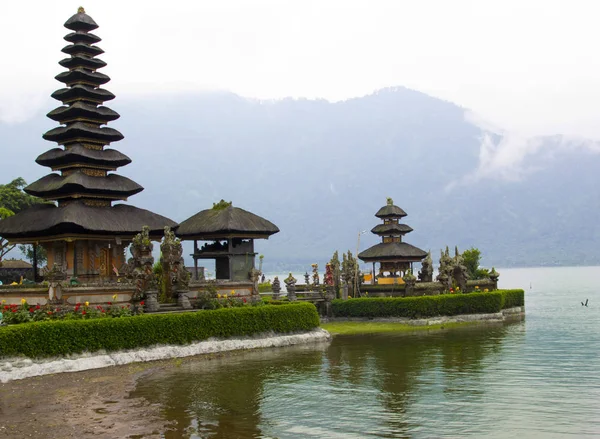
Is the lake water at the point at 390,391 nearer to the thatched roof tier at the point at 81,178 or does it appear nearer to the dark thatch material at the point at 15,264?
the thatched roof tier at the point at 81,178

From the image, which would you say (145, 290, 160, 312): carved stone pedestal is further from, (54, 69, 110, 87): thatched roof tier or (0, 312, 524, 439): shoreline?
(54, 69, 110, 87): thatched roof tier

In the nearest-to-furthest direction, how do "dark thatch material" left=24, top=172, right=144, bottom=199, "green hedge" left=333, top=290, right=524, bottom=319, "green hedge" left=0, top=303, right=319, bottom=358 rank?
"green hedge" left=0, top=303, right=319, bottom=358 → "dark thatch material" left=24, top=172, right=144, bottom=199 → "green hedge" left=333, top=290, right=524, bottom=319

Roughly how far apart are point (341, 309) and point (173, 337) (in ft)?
71.3

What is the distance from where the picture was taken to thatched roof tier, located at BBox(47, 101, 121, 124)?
143 ft

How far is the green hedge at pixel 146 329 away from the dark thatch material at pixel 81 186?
38.6 ft

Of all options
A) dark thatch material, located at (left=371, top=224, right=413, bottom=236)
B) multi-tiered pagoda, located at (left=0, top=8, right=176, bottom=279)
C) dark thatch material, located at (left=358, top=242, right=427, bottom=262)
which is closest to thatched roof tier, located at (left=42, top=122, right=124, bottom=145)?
multi-tiered pagoda, located at (left=0, top=8, right=176, bottom=279)

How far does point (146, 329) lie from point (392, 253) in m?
32.6

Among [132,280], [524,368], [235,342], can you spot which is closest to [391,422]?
[524,368]

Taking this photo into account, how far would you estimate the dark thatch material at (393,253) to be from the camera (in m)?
60.9

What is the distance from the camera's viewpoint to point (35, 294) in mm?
32906

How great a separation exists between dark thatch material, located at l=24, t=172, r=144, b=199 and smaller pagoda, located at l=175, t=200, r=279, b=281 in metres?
5.15

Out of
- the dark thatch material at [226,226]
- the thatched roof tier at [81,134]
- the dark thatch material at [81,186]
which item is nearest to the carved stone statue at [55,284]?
the dark thatch material at [81,186]

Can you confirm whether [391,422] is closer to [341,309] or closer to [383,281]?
[341,309]

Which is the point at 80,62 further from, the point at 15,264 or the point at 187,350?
the point at 15,264
